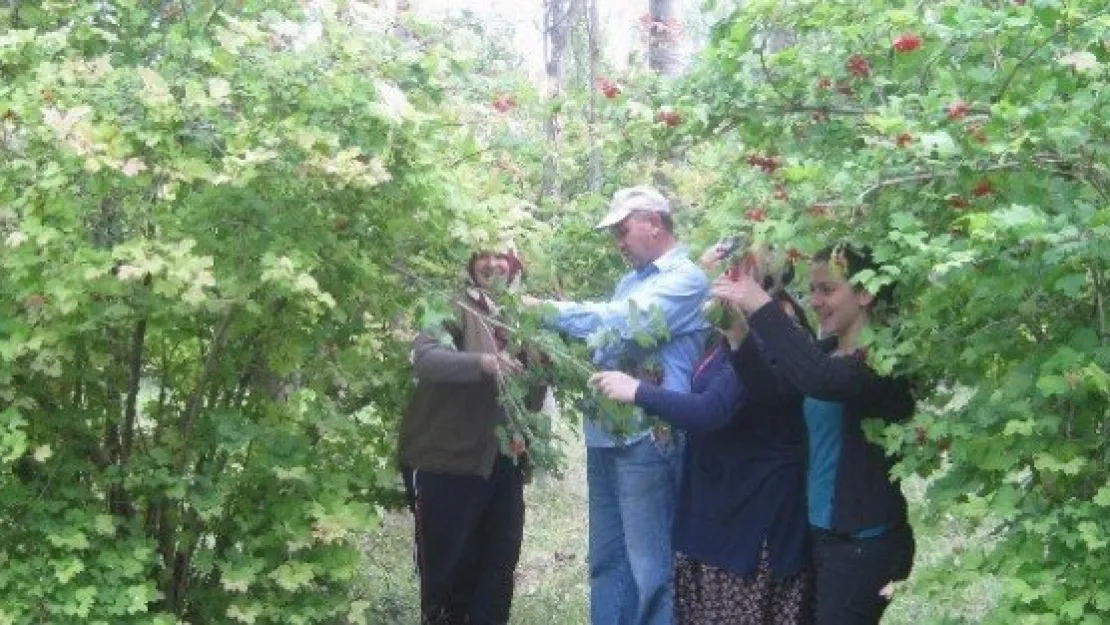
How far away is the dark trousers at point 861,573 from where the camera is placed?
3.51 meters

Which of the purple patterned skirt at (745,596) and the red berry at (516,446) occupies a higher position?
the red berry at (516,446)

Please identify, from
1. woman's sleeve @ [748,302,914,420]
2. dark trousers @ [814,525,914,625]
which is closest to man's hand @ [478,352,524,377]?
Answer: woman's sleeve @ [748,302,914,420]

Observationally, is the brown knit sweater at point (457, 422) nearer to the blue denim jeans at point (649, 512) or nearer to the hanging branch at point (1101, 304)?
the blue denim jeans at point (649, 512)

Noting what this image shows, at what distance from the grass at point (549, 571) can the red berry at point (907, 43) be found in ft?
6.46

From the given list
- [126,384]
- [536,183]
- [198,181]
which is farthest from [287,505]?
[536,183]

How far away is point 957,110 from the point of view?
2.76m

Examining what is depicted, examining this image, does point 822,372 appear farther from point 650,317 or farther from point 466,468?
point 466,468

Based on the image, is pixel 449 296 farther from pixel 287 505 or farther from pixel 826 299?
pixel 826 299

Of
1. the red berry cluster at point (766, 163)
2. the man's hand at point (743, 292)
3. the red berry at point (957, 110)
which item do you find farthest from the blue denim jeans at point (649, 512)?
the red berry at point (957, 110)

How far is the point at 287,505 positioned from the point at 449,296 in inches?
31.4

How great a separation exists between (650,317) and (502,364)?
0.53 m

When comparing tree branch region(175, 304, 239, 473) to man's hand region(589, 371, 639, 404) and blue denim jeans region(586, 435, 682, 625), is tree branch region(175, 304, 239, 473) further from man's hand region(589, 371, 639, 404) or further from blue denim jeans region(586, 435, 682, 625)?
blue denim jeans region(586, 435, 682, 625)

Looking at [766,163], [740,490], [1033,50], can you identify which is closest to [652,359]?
[740,490]

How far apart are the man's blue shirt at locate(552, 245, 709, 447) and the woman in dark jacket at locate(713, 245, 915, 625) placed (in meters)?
0.71
